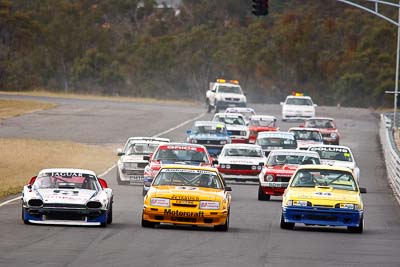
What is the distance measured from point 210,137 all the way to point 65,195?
2534 cm

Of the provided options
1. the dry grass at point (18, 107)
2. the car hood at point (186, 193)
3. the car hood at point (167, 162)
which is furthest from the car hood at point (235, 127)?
the car hood at point (186, 193)

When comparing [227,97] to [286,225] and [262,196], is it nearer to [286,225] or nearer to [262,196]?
[262,196]

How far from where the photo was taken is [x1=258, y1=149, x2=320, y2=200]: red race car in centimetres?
3136

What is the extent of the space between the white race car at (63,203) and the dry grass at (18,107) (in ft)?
165

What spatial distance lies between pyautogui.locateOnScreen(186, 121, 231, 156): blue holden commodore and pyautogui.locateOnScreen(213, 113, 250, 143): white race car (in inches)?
186

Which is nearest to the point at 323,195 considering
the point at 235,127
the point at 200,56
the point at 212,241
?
the point at 212,241

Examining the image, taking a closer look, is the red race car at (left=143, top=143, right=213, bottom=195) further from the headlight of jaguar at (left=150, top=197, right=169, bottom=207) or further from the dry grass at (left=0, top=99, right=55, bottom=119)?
the dry grass at (left=0, top=99, right=55, bottom=119)

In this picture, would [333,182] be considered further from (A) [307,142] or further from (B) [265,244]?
(A) [307,142]

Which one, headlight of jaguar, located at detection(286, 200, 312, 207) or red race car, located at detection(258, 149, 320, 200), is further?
red race car, located at detection(258, 149, 320, 200)

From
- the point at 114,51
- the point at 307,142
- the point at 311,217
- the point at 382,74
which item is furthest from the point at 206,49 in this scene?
the point at 311,217

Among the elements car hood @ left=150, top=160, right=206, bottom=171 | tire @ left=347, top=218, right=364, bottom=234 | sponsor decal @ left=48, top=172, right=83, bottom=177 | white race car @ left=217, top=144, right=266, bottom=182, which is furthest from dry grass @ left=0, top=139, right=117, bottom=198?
tire @ left=347, top=218, right=364, bottom=234

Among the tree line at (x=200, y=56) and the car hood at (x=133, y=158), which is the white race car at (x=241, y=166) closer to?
the car hood at (x=133, y=158)

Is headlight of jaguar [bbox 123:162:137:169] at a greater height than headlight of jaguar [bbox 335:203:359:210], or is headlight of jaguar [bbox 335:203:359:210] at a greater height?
headlight of jaguar [bbox 335:203:359:210]

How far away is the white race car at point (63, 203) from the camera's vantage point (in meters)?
21.6
